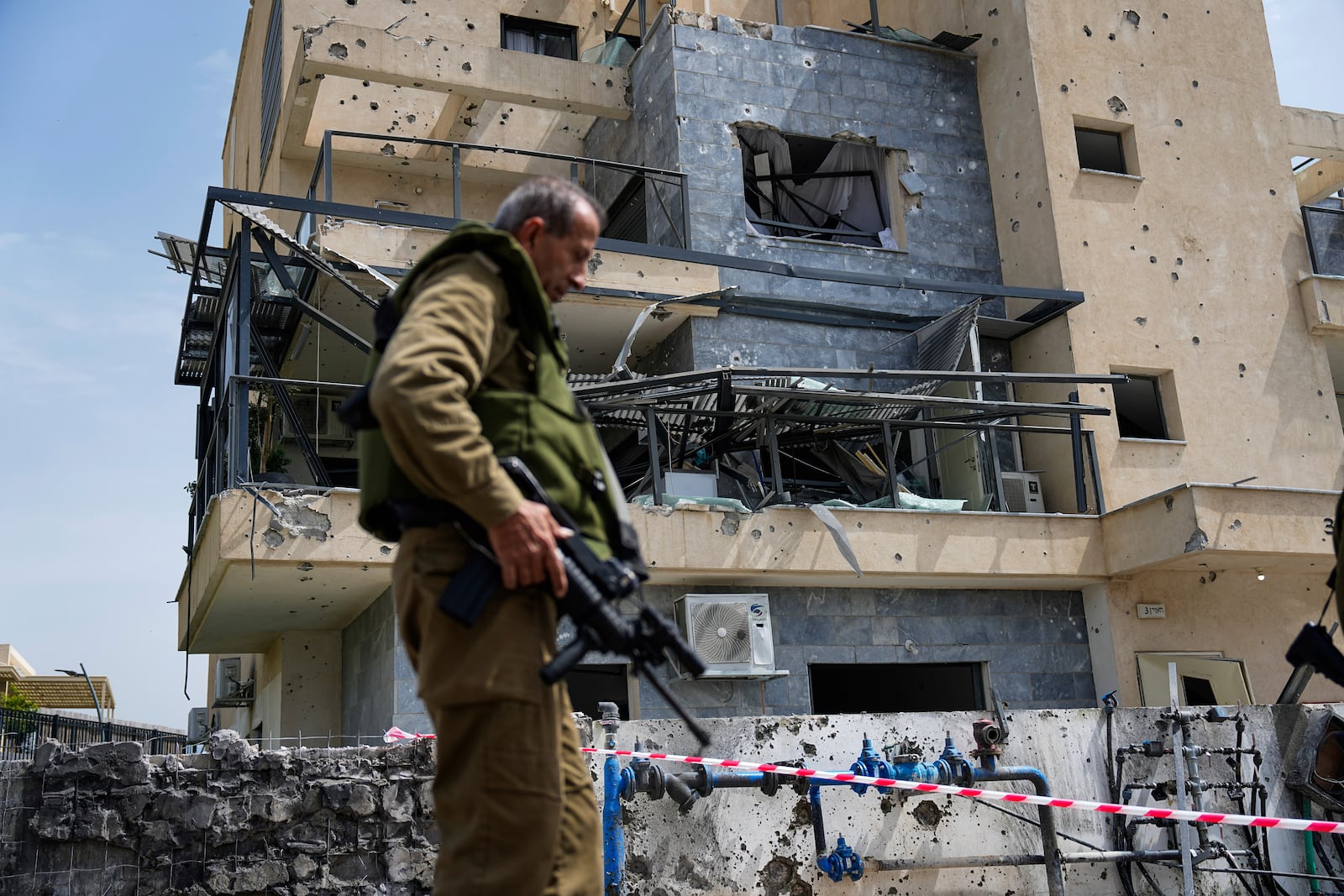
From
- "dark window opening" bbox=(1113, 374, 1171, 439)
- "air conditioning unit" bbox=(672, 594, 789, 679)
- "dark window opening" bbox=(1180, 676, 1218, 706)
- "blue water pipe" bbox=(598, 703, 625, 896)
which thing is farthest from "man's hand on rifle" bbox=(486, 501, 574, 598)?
"dark window opening" bbox=(1113, 374, 1171, 439)

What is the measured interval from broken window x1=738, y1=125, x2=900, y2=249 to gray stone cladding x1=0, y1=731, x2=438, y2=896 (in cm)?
929

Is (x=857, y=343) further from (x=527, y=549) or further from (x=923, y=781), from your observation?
(x=527, y=549)

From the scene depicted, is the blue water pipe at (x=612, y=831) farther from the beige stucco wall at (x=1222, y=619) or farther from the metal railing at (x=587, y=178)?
the beige stucco wall at (x=1222, y=619)

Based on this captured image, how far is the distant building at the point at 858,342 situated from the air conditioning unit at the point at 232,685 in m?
0.83

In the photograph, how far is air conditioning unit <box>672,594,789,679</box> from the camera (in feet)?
34.1

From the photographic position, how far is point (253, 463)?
13.8 m

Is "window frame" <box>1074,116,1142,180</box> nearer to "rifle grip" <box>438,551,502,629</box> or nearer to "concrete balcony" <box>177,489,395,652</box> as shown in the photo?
"concrete balcony" <box>177,489,395,652</box>

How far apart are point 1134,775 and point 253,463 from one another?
9.77m

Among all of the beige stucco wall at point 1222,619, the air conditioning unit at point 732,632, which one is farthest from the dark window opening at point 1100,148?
the air conditioning unit at point 732,632

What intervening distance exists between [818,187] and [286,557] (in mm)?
8586

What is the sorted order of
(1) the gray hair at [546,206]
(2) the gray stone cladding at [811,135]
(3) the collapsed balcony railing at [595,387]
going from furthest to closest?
(2) the gray stone cladding at [811,135]
(3) the collapsed balcony railing at [595,387]
(1) the gray hair at [546,206]

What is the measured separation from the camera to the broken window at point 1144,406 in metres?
13.5

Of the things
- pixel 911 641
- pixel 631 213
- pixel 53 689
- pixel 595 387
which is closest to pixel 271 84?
pixel 631 213

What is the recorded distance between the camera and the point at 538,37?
Answer: 1805cm
